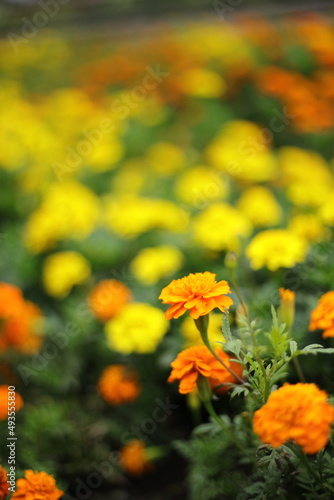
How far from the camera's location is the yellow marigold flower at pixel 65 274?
1798 millimetres

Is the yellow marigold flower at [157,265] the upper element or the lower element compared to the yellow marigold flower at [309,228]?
lower

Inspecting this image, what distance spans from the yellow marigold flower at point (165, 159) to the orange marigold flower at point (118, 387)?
150 centimetres

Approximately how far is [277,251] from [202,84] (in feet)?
6.36

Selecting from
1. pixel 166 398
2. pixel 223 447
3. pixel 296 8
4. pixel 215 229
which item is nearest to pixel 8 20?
pixel 296 8

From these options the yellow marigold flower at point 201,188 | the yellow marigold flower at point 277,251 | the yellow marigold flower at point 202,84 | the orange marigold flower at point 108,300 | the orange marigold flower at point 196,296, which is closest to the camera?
the orange marigold flower at point 196,296

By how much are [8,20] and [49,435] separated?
11.0ft

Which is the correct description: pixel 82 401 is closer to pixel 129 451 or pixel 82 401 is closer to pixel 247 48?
pixel 129 451

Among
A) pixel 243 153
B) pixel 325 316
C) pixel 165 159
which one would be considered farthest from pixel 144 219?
pixel 325 316

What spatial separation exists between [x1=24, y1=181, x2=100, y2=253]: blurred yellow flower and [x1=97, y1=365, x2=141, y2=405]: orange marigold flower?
2.39ft

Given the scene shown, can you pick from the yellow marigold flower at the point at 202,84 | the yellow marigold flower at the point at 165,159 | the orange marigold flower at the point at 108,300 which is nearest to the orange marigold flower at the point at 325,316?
the orange marigold flower at the point at 108,300

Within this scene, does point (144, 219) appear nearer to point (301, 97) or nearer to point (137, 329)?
point (137, 329)

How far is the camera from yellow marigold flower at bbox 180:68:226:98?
295 centimetres

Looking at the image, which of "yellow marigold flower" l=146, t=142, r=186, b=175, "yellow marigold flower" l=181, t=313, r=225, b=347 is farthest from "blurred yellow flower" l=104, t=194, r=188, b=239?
"yellow marigold flower" l=146, t=142, r=186, b=175

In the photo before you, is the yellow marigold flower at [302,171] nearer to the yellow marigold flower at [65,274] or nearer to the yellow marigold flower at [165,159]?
the yellow marigold flower at [165,159]
